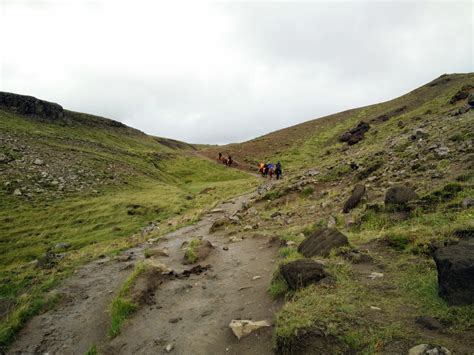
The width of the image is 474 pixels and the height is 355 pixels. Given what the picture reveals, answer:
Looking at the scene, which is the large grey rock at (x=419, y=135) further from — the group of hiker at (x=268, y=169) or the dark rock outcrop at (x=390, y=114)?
the dark rock outcrop at (x=390, y=114)

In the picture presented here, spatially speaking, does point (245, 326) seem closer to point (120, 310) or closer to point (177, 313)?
point (177, 313)

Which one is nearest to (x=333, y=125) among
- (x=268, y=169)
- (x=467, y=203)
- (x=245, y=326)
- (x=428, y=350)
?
(x=268, y=169)

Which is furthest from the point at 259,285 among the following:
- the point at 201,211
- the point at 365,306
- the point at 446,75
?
the point at 446,75

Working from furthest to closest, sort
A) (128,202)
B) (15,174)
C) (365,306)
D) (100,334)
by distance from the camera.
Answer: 1. (15,174)
2. (128,202)
3. (100,334)
4. (365,306)

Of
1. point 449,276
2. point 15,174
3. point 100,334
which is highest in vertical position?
point 15,174

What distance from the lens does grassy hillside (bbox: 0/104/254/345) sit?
1445cm

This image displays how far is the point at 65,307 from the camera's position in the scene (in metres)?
10.8

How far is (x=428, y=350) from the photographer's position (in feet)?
14.7

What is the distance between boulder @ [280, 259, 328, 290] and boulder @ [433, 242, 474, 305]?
2434mm

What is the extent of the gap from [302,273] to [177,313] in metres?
3.66

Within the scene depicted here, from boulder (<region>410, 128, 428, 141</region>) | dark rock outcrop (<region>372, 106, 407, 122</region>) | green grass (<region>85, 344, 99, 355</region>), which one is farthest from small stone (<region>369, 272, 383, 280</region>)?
dark rock outcrop (<region>372, 106, 407, 122</region>)

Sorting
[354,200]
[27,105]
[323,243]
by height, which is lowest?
[323,243]

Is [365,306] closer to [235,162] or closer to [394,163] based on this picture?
[394,163]

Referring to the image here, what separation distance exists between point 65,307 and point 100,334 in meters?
2.95
